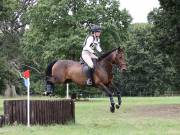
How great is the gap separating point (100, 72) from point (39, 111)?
8.43ft

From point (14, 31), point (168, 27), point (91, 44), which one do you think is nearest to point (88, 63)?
point (91, 44)

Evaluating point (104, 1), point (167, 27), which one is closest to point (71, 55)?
point (104, 1)

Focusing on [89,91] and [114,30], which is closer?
[114,30]

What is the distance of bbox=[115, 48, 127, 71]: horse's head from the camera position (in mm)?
17125

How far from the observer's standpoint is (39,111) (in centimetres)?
1750

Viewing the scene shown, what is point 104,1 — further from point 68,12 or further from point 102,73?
point 102,73

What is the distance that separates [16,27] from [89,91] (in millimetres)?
24290

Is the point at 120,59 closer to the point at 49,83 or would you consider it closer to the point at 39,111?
the point at 49,83

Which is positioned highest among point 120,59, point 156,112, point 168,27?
point 168,27

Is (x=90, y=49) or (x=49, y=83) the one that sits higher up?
(x=90, y=49)

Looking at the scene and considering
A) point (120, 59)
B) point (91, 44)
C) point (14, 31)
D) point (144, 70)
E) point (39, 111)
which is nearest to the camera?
point (120, 59)

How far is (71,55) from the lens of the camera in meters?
54.8

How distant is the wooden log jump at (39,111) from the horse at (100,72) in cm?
100

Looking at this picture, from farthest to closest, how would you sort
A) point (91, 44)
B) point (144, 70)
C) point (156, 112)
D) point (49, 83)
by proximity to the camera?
point (144, 70)
point (156, 112)
point (49, 83)
point (91, 44)
